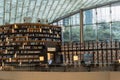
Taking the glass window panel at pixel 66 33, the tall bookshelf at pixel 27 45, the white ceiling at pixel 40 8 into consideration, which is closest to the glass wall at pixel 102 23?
the white ceiling at pixel 40 8

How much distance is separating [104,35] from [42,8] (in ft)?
24.6

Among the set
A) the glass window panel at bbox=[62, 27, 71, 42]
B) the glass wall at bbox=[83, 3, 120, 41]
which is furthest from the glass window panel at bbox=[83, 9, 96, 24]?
the glass window panel at bbox=[62, 27, 71, 42]

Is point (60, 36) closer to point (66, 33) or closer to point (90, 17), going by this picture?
point (90, 17)

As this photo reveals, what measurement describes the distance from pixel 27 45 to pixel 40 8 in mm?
10307

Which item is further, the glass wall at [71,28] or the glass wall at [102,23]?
the glass wall at [71,28]

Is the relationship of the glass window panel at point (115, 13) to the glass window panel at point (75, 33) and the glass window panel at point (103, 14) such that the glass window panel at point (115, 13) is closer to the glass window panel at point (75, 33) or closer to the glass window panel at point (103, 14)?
the glass window panel at point (103, 14)

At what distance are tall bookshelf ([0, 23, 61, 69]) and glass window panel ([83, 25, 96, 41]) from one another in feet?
36.3

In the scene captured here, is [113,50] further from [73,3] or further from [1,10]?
[1,10]

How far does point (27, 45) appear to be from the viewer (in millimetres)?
23188

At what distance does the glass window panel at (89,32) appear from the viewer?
34.6 meters

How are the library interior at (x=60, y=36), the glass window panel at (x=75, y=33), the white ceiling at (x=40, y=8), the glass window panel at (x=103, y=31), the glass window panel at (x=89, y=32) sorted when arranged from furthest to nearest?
the glass window panel at (x=75, y=33), the glass window panel at (x=89, y=32), the glass window panel at (x=103, y=31), the white ceiling at (x=40, y=8), the library interior at (x=60, y=36)

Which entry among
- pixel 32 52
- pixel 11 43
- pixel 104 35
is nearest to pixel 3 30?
pixel 11 43

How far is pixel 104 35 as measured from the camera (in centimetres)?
3378

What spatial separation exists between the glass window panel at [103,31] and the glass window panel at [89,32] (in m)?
0.62
